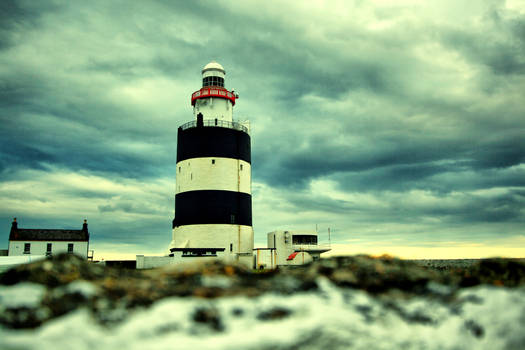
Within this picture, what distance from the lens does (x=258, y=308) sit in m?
7.21

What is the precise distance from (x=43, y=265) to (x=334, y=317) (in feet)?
18.1

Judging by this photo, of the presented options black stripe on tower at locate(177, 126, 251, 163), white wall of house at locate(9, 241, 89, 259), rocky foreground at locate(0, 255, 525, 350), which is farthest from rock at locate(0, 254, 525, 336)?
white wall of house at locate(9, 241, 89, 259)

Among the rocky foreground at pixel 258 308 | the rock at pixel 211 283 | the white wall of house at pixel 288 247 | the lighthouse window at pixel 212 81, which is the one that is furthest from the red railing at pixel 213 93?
the rocky foreground at pixel 258 308

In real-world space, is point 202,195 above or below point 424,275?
above

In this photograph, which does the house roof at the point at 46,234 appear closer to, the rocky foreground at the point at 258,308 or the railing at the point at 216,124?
the railing at the point at 216,124

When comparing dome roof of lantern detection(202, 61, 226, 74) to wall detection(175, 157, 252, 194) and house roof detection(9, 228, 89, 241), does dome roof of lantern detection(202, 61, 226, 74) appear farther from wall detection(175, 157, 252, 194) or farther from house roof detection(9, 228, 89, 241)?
house roof detection(9, 228, 89, 241)

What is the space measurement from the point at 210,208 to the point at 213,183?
2.49 meters

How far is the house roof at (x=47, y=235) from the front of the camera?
51656mm

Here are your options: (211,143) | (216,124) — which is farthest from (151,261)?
(216,124)

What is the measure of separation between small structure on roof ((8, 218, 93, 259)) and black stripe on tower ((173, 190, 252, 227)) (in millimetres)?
17386

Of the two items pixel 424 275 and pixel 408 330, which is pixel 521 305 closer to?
pixel 424 275

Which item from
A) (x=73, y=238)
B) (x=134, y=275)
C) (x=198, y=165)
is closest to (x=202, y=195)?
(x=198, y=165)

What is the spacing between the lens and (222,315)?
690 centimetres

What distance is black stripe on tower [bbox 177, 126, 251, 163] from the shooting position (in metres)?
43.0
